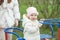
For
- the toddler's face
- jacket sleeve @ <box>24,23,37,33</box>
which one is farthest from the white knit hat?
jacket sleeve @ <box>24,23,37,33</box>

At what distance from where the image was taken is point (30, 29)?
8.46ft

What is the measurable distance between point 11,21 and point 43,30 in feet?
1.22

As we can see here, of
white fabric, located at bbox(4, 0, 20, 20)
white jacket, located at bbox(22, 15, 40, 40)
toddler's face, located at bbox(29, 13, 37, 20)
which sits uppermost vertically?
white fabric, located at bbox(4, 0, 20, 20)

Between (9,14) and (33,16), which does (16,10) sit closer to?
(9,14)

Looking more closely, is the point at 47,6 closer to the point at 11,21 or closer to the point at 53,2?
the point at 53,2

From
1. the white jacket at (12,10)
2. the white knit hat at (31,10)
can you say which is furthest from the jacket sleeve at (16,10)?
the white knit hat at (31,10)

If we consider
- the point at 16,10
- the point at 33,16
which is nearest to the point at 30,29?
the point at 33,16

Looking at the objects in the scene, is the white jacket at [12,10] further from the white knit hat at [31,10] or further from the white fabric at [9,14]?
the white knit hat at [31,10]

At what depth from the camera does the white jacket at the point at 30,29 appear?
256 cm

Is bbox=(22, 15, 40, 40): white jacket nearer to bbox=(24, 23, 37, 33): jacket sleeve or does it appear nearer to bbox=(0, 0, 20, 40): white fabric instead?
bbox=(24, 23, 37, 33): jacket sleeve

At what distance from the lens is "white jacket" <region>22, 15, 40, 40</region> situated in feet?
8.41

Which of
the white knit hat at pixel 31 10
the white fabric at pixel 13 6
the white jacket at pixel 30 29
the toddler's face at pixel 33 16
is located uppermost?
the white fabric at pixel 13 6

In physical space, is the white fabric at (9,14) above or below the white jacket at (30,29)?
above

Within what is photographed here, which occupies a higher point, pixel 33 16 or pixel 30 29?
pixel 33 16
